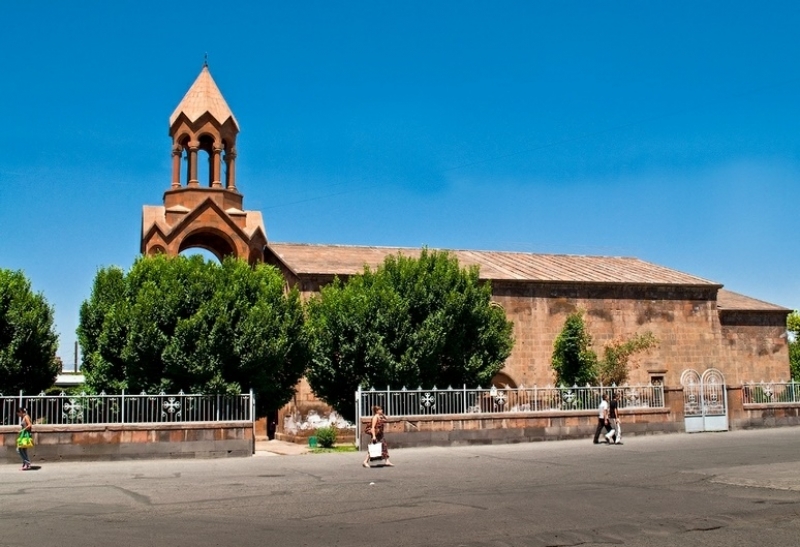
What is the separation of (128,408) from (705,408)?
1682cm

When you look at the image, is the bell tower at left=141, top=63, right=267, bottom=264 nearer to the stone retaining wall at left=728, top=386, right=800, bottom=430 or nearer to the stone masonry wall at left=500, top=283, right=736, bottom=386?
the stone masonry wall at left=500, top=283, right=736, bottom=386

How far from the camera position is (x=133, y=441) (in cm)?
1873

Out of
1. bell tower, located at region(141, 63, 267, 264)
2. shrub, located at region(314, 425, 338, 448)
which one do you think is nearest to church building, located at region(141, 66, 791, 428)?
bell tower, located at region(141, 63, 267, 264)

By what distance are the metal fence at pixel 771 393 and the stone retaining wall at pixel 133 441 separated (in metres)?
16.1

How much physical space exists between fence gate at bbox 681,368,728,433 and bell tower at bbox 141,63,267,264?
50.9 feet

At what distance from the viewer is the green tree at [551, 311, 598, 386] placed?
30.5 m

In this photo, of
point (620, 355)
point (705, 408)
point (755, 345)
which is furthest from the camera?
point (755, 345)

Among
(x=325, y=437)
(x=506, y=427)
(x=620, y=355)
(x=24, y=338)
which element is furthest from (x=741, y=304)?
(x=24, y=338)

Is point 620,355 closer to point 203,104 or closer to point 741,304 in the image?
point 741,304

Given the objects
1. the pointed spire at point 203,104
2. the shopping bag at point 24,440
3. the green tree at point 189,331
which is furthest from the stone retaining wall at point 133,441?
the pointed spire at point 203,104

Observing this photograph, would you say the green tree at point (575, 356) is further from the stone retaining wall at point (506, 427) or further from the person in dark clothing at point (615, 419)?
the person in dark clothing at point (615, 419)

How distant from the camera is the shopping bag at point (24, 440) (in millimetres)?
16844

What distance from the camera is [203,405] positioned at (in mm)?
19547

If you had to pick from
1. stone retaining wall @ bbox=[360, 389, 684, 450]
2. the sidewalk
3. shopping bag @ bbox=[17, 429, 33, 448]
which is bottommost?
the sidewalk
